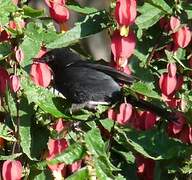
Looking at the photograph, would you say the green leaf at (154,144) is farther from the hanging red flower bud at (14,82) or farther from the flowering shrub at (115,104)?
the hanging red flower bud at (14,82)

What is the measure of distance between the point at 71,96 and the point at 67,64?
14 cm

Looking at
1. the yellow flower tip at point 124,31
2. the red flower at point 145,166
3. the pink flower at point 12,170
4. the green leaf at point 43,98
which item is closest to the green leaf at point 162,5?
the yellow flower tip at point 124,31

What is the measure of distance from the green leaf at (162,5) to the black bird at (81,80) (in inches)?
12.1

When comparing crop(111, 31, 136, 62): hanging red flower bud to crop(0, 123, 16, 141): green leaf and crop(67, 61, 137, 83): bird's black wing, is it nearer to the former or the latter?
crop(67, 61, 137, 83): bird's black wing

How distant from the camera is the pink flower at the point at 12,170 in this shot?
232cm

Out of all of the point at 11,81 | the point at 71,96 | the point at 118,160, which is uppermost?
the point at 11,81

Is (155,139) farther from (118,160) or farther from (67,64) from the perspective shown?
(67,64)

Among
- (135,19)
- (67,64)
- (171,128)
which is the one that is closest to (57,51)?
(67,64)

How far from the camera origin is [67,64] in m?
2.77

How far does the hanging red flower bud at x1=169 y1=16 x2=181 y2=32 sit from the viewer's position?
255 centimetres

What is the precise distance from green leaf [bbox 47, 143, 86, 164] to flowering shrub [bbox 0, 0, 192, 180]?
13cm

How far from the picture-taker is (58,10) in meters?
2.49

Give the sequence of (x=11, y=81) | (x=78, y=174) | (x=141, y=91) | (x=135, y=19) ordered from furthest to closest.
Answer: (x=135, y=19) → (x=141, y=91) → (x=11, y=81) → (x=78, y=174)

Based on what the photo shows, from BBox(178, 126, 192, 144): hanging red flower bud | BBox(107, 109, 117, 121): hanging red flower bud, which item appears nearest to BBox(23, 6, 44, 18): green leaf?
BBox(107, 109, 117, 121): hanging red flower bud
